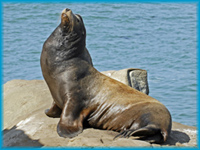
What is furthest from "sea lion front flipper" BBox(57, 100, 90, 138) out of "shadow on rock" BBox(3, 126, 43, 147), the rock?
the rock

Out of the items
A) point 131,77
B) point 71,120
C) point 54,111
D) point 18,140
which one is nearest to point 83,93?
point 71,120

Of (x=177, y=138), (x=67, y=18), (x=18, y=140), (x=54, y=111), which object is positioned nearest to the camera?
(x=18, y=140)

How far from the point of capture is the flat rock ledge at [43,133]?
5.54 m

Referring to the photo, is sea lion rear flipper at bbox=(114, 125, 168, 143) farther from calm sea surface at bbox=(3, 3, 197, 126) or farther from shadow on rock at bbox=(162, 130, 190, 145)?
calm sea surface at bbox=(3, 3, 197, 126)

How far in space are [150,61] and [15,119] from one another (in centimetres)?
→ 903

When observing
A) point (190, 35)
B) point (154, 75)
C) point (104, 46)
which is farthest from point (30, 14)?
point (154, 75)

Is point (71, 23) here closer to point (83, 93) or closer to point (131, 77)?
point (83, 93)

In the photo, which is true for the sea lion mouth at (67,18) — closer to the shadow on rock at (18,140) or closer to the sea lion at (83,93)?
the sea lion at (83,93)

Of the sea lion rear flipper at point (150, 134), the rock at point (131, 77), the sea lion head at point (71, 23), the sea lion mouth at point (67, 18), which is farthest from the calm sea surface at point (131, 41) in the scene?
the sea lion mouth at point (67, 18)

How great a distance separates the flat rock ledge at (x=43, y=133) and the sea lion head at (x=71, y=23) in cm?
157

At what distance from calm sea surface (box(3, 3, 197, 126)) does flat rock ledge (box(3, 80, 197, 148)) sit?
3.90 meters

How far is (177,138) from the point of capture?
6.32 meters

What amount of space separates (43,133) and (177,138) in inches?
84.4

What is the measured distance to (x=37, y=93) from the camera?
8773 mm
